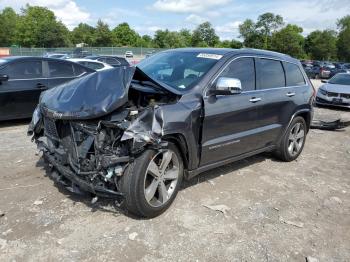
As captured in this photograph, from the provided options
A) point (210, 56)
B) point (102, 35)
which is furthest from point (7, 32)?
point (210, 56)

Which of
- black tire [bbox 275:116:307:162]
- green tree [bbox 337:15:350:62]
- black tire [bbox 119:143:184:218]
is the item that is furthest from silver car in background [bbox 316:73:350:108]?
green tree [bbox 337:15:350:62]

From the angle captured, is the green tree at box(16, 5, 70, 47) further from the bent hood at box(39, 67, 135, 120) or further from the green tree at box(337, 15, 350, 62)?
the bent hood at box(39, 67, 135, 120)

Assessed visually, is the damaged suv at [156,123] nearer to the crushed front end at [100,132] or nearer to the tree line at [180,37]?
the crushed front end at [100,132]

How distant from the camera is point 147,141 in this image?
12.3ft

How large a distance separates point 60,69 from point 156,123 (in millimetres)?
6009

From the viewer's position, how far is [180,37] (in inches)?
4237

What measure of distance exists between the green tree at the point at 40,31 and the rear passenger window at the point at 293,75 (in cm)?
7884

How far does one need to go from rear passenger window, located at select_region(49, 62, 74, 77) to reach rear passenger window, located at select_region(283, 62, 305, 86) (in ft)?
17.2

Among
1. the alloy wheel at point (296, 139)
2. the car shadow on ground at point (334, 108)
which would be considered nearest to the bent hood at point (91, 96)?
the alloy wheel at point (296, 139)

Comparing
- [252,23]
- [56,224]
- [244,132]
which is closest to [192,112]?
[244,132]

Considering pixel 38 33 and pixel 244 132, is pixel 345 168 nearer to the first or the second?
pixel 244 132

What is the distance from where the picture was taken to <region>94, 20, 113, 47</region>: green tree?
86.6m

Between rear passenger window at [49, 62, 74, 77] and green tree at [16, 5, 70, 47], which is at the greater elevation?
green tree at [16, 5, 70, 47]

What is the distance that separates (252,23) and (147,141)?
102 metres
